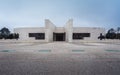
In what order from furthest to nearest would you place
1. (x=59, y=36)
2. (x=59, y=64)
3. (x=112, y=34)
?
1. (x=112, y=34)
2. (x=59, y=36)
3. (x=59, y=64)

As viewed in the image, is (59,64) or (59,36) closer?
(59,64)

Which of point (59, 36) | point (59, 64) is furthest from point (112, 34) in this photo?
point (59, 64)

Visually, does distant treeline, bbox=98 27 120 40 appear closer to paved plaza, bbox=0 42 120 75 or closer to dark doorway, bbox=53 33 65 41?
dark doorway, bbox=53 33 65 41

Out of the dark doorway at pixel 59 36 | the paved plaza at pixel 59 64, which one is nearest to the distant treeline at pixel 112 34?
the dark doorway at pixel 59 36

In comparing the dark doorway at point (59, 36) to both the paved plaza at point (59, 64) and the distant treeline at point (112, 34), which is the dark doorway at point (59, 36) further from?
the paved plaza at point (59, 64)

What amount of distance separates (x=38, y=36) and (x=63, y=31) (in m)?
7.90

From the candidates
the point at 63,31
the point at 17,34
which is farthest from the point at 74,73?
the point at 17,34

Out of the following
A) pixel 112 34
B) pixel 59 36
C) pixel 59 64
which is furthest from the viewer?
pixel 112 34

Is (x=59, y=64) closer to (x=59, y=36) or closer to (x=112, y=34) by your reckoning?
(x=59, y=36)

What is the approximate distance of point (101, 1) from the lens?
26234mm

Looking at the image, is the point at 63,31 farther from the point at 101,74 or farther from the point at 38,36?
the point at 101,74

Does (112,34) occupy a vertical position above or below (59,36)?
above

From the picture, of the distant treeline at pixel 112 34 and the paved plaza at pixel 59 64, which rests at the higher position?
the distant treeline at pixel 112 34

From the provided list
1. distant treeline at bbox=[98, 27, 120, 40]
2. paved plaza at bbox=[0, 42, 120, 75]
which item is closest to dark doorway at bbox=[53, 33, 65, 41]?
distant treeline at bbox=[98, 27, 120, 40]
